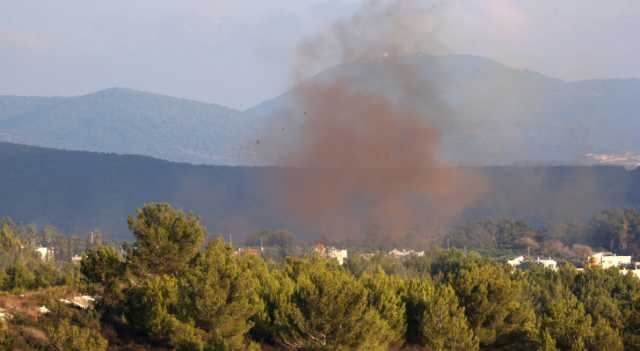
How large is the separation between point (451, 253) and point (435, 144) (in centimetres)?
4262

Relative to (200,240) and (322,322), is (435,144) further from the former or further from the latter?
A: (322,322)

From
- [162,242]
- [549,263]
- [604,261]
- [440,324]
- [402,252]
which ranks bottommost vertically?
[402,252]

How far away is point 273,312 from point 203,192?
112686 mm

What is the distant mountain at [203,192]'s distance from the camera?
117875 mm

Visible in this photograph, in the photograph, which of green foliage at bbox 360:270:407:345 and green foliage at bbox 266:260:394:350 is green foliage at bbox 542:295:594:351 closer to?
green foliage at bbox 360:270:407:345

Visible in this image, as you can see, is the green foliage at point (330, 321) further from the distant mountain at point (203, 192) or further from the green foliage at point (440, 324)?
the distant mountain at point (203, 192)

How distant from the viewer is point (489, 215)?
117 metres

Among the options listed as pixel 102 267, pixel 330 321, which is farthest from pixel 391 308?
pixel 102 267

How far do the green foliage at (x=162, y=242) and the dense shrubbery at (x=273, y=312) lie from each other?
0.03 m

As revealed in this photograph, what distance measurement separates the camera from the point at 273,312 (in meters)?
26.3

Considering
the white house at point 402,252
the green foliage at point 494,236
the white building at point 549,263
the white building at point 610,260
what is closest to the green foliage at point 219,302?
the white building at point 549,263

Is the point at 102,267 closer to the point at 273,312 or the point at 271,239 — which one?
the point at 273,312

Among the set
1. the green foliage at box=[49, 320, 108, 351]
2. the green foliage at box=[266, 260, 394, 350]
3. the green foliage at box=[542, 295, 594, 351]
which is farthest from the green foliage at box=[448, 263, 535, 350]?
the green foliage at box=[49, 320, 108, 351]

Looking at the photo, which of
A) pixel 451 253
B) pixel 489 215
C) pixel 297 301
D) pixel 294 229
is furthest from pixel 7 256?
pixel 489 215
